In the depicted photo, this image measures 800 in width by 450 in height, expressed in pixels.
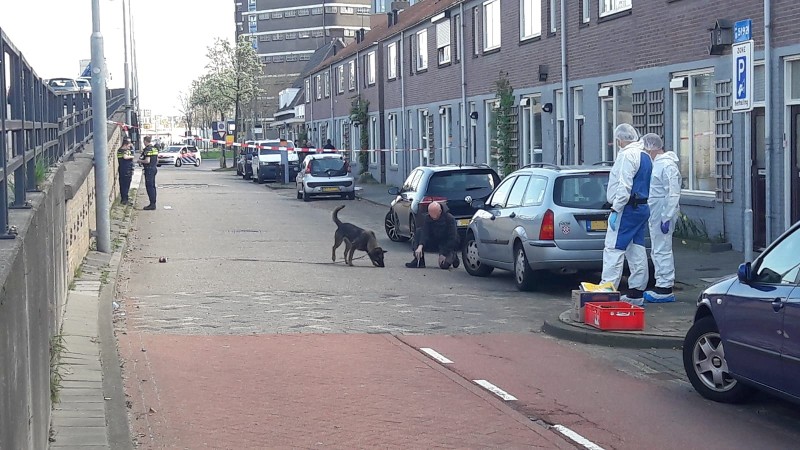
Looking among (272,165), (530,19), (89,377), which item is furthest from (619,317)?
(272,165)

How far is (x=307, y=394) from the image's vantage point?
8250mm

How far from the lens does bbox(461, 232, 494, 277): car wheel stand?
1616 cm

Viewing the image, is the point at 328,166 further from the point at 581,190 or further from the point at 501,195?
the point at 581,190

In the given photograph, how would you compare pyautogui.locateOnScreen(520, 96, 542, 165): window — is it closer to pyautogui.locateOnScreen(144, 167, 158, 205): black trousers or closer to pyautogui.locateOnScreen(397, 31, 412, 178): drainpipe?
pyautogui.locateOnScreen(144, 167, 158, 205): black trousers

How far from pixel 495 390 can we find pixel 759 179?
994 centimetres

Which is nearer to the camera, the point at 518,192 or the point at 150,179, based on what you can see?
the point at 518,192

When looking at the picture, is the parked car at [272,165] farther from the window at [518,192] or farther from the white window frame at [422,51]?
the window at [518,192]

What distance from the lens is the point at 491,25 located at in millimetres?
30734

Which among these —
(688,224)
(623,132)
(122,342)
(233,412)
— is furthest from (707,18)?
(233,412)

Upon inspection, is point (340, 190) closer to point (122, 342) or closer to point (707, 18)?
point (707, 18)

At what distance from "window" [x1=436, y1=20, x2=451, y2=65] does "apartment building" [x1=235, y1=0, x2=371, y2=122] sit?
84.0 meters

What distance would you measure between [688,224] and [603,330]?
905 cm

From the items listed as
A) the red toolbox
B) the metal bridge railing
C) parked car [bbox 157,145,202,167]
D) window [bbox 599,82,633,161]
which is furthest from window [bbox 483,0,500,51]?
parked car [bbox 157,145,202,167]

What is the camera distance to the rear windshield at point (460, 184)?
19062 millimetres
